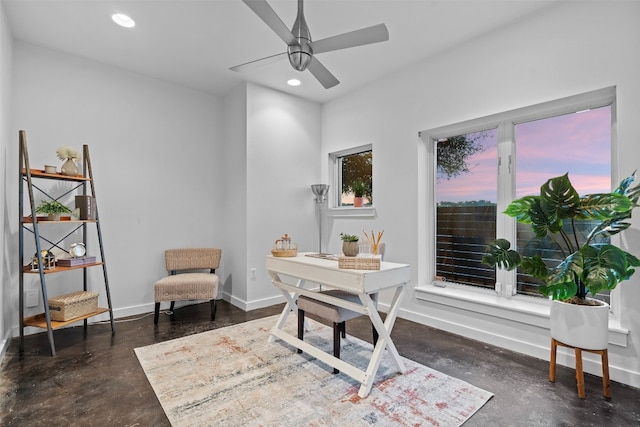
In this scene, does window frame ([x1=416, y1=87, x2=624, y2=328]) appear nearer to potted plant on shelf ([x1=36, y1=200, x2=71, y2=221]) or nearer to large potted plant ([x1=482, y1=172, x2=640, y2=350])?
large potted plant ([x1=482, y1=172, x2=640, y2=350])

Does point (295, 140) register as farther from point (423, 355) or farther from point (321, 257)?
point (423, 355)

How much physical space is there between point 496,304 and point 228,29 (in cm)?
331

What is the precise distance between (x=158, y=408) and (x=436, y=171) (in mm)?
3148

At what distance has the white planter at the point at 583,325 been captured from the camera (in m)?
1.94

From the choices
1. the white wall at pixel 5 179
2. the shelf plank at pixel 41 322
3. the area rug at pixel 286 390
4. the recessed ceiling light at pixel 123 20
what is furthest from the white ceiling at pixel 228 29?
the area rug at pixel 286 390

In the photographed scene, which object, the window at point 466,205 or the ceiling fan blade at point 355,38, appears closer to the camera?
the ceiling fan blade at point 355,38

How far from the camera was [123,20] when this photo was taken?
2639 millimetres

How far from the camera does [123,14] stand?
2559 mm

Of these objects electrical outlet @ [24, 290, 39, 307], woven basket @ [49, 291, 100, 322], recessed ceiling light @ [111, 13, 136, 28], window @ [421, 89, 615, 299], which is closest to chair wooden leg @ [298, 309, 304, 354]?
window @ [421, 89, 615, 299]

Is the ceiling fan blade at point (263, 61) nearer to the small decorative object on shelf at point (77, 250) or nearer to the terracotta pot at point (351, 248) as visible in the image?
the terracotta pot at point (351, 248)

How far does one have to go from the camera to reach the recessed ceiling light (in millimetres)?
2574

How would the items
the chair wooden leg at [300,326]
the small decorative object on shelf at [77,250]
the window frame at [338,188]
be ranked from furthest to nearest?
the window frame at [338,188]
the small decorative object on shelf at [77,250]
the chair wooden leg at [300,326]

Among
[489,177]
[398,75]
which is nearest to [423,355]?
[489,177]

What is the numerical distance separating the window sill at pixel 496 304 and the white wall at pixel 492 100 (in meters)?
0.06
